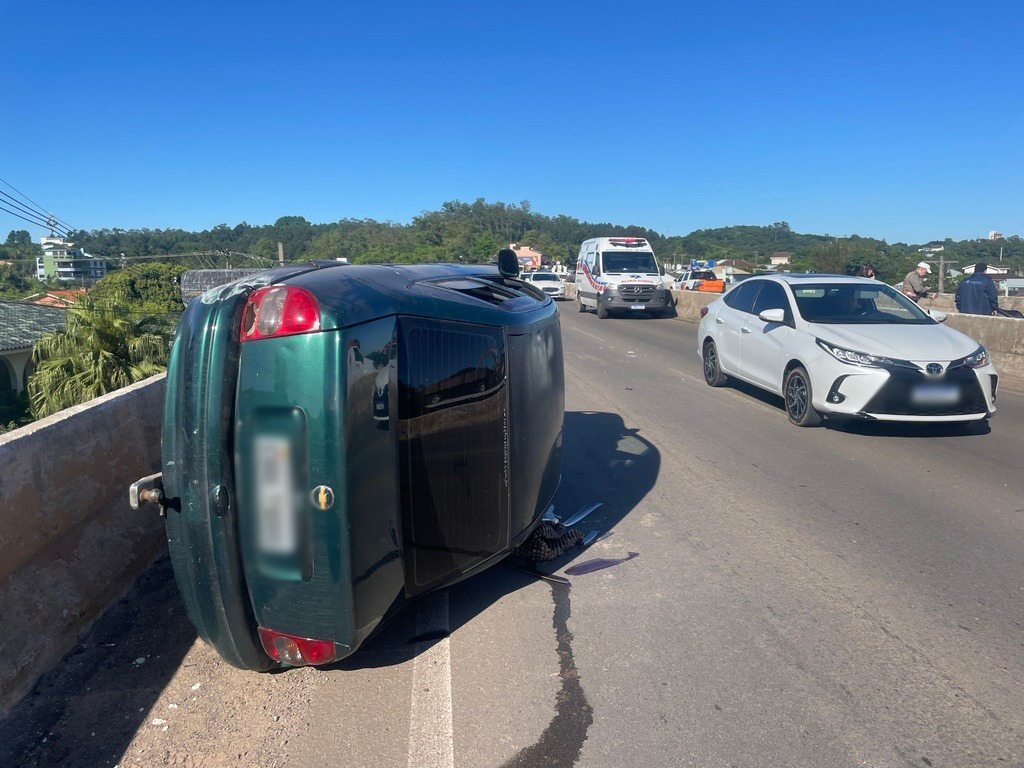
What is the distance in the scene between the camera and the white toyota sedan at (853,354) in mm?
7980

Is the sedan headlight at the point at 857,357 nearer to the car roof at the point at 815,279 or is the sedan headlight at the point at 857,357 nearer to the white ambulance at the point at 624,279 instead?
the car roof at the point at 815,279

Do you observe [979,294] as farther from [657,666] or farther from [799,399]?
[657,666]

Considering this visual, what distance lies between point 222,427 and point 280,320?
46 centimetres

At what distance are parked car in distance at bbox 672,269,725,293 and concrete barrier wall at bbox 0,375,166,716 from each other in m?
35.4

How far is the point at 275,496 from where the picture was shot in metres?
3.10

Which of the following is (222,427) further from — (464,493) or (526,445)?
(526,445)

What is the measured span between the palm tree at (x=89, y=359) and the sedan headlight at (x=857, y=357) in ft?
22.7

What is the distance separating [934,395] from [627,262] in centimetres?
1907

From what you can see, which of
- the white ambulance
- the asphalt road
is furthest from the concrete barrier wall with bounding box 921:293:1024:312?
the asphalt road

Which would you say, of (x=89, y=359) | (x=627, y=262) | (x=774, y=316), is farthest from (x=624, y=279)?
(x=89, y=359)

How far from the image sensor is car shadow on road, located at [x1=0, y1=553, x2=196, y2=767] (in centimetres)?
318

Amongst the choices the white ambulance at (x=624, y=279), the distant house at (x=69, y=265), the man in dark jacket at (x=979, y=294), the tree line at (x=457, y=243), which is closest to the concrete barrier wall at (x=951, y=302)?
the tree line at (x=457, y=243)

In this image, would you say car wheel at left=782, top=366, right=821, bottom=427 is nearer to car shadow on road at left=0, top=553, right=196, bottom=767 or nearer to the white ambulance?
car shadow on road at left=0, top=553, right=196, bottom=767

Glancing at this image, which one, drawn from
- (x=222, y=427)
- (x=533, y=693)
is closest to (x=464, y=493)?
(x=533, y=693)
